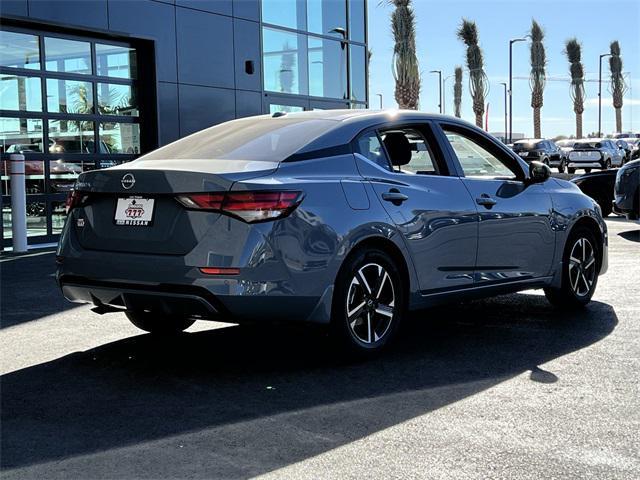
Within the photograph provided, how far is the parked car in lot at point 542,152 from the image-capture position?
137ft

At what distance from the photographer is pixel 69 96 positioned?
49.0ft

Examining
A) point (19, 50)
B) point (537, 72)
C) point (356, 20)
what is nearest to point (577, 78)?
point (537, 72)

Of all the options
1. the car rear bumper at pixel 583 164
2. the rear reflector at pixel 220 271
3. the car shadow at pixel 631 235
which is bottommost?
the car shadow at pixel 631 235

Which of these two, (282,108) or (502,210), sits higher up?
(282,108)

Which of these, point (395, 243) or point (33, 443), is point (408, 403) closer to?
point (395, 243)

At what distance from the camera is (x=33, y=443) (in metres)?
4.03

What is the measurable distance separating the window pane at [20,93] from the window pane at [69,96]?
0.22m

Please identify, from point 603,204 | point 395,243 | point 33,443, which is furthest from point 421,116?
point 603,204

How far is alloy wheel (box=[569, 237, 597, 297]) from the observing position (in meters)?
7.39

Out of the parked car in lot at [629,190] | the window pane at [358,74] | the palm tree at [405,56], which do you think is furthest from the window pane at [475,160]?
the palm tree at [405,56]

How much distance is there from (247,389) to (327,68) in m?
16.6

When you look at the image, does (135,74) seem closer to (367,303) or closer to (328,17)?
(328,17)

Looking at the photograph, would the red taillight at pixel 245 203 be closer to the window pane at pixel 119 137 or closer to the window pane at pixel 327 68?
the window pane at pixel 119 137

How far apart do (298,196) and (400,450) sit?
5.60 ft
